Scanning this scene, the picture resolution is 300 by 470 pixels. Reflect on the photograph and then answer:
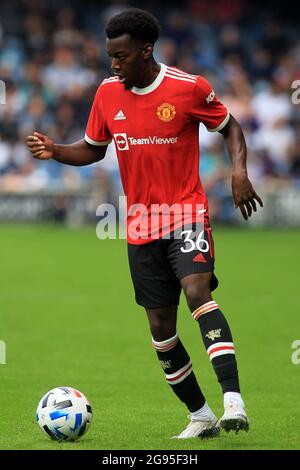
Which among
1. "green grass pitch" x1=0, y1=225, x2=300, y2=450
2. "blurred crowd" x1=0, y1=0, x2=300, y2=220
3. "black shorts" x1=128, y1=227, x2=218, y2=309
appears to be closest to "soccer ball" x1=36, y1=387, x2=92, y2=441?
"green grass pitch" x1=0, y1=225, x2=300, y2=450

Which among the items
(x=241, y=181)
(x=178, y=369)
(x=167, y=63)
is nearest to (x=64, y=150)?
(x=241, y=181)

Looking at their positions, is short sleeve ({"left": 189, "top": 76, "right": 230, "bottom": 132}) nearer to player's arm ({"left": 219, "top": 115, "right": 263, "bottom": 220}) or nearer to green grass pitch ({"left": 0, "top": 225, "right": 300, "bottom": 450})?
player's arm ({"left": 219, "top": 115, "right": 263, "bottom": 220})

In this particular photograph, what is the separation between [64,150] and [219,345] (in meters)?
1.72

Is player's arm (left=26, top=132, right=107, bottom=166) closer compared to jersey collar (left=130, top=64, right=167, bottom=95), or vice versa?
jersey collar (left=130, top=64, right=167, bottom=95)

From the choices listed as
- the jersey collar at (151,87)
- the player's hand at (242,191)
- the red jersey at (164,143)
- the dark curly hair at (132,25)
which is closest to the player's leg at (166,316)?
the red jersey at (164,143)

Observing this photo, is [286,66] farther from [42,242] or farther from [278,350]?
[278,350]

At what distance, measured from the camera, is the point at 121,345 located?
1140cm

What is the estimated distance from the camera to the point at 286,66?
90.4ft

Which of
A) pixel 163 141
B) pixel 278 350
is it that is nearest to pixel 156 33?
pixel 163 141

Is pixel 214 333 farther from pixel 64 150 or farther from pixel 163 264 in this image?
pixel 64 150

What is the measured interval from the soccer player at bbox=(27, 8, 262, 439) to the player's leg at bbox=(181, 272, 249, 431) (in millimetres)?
24

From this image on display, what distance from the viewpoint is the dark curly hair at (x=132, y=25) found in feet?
23.0

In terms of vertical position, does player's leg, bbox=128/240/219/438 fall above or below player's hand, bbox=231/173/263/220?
below

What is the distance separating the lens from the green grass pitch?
7434 mm
